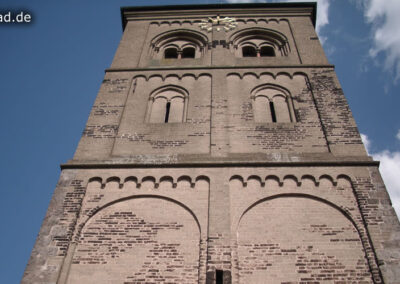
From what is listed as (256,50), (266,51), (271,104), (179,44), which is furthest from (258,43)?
(271,104)

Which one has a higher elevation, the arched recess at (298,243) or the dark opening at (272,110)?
the dark opening at (272,110)

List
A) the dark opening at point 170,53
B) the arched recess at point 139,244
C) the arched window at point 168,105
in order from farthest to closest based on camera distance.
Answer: the dark opening at point 170,53
the arched window at point 168,105
the arched recess at point 139,244

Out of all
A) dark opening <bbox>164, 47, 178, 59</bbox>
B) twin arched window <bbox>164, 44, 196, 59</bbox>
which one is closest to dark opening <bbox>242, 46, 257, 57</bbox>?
twin arched window <bbox>164, 44, 196, 59</bbox>

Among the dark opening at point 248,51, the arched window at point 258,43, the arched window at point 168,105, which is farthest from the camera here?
the dark opening at point 248,51

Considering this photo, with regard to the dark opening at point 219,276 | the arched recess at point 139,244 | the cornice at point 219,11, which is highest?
the cornice at point 219,11

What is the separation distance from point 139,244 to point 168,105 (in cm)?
493

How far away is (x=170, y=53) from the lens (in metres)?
15.6

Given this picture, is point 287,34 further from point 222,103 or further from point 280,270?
point 280,270

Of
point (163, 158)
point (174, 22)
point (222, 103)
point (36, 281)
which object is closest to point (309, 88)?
point (222, 103)

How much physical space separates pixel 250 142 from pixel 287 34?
697 centimetres

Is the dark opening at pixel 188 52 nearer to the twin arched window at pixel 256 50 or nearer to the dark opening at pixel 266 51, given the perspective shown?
the twin arched window at pixel 256 50

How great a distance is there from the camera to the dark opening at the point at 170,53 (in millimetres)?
15445

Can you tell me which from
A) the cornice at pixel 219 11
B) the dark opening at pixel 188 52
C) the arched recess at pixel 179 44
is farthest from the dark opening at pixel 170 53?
the cornice at pixel 219 11

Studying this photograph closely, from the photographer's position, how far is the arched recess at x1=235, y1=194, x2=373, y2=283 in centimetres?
717
